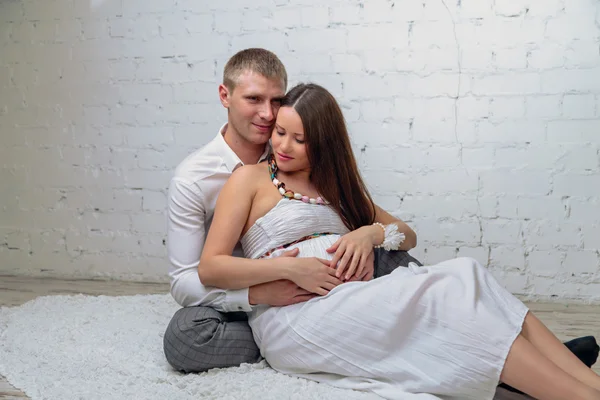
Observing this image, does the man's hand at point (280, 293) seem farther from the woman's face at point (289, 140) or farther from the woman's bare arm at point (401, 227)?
the woman's bare arm at point (401, 227)

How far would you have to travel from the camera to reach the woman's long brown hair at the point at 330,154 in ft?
6.99

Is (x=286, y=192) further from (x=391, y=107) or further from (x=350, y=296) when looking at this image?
(x=391, y=107)

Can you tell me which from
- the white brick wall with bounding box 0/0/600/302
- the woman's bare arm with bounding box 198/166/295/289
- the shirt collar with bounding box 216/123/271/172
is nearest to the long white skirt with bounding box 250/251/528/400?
the woman's bare arm with bounding box 198/166/295/289

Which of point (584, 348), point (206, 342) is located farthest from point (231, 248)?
point (584, 348)

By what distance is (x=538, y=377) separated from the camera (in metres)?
1.67

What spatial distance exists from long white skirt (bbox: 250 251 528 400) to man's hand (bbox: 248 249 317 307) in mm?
33

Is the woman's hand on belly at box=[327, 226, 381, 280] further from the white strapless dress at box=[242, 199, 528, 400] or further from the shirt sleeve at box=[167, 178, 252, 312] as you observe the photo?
the shirt sleeve at box=[167, 178, 252, 312]

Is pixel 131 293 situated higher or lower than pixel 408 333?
lower

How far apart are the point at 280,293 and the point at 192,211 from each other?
0.45m

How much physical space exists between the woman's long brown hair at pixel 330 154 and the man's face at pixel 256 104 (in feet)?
0.30

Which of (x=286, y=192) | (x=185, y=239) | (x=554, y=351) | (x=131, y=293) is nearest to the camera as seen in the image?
(x=554, y=351)

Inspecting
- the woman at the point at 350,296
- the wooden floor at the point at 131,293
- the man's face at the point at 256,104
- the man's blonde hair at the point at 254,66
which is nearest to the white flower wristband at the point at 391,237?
the woman at the point at 350,296

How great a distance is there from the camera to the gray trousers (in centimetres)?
216

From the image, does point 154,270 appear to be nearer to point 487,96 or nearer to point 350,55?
point 350,55
